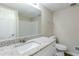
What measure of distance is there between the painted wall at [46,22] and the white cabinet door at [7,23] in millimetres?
548

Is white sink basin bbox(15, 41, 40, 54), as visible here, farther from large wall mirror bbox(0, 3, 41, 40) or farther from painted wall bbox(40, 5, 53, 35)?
painted wall bbox(40, 5, 53, 35)

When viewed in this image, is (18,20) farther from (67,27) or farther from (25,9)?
(67,27)

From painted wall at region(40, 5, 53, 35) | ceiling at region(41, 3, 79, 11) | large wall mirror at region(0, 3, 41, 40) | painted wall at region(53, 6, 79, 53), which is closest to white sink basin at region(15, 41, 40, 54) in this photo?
large wall mirror at region(0, 3, 41, 40)

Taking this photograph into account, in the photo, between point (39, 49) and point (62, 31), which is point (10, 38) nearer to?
point (39, 49)

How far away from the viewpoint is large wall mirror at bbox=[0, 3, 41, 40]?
36.7 inches

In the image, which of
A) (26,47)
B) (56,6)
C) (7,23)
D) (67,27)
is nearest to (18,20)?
(7,23)

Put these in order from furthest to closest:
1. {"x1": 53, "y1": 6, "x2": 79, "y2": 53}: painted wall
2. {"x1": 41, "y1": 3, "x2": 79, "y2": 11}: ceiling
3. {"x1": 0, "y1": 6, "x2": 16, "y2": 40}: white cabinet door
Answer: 1. {"x1": 53, "y1": 6, "x2": 79, "y2": 53}: painted wall
2. {"x1": 41, "y1": 3, "x2": 79, "y2": 11}: ceiling
3. {"x1": 0, "y1": 6, "x2": 16, "y2": 40}: white cabinet door

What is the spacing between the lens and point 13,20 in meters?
1.02

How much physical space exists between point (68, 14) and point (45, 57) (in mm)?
888

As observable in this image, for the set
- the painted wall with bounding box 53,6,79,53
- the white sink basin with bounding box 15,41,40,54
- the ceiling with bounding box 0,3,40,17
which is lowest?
the white sink basin with bounding box 15,41,40,54

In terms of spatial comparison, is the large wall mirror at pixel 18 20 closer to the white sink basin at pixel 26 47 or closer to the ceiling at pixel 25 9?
the ceiling at pixel 25 9

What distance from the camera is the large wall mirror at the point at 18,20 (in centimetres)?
93

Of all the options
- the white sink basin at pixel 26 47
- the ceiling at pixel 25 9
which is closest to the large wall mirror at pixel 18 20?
the ceiling at pixel 25 9

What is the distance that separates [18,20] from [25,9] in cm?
24
